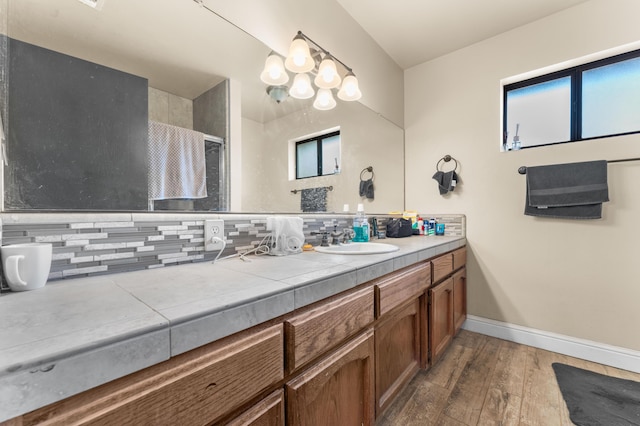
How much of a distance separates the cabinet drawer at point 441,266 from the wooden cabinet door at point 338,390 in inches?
30.9

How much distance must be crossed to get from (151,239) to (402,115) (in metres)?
2.43

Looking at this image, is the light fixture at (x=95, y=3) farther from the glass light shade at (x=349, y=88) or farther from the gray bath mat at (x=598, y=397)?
the gray bath mat at (x=598, y=397)

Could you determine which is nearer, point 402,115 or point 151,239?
point 151,239

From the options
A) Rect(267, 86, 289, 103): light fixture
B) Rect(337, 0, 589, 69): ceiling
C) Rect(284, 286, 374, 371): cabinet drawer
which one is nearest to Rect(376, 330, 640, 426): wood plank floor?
Rect(284, 286, 374, 371): cabinet drawer

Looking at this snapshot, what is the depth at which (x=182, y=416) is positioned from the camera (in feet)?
1.63

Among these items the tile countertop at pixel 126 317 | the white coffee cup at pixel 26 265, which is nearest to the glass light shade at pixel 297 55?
the tile countertop at pixel 126 317

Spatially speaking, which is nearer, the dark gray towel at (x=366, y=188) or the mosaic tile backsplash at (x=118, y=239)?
the mosaic tile backsplash at (x=118, y=239)

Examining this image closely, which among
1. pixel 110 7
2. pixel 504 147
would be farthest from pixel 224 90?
pixel 504 147

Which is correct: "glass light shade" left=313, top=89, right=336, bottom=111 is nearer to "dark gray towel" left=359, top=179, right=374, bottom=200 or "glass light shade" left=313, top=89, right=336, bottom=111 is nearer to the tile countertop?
"dark gray towel" left=359, top=179, right=374, bottom=200

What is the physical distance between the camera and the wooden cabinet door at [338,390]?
0.74m

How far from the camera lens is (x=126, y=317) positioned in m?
0.51

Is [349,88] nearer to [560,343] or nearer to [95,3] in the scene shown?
[95,3]

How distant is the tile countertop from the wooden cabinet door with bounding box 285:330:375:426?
0.21 m

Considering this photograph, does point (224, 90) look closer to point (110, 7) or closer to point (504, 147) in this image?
point (110, 7)
